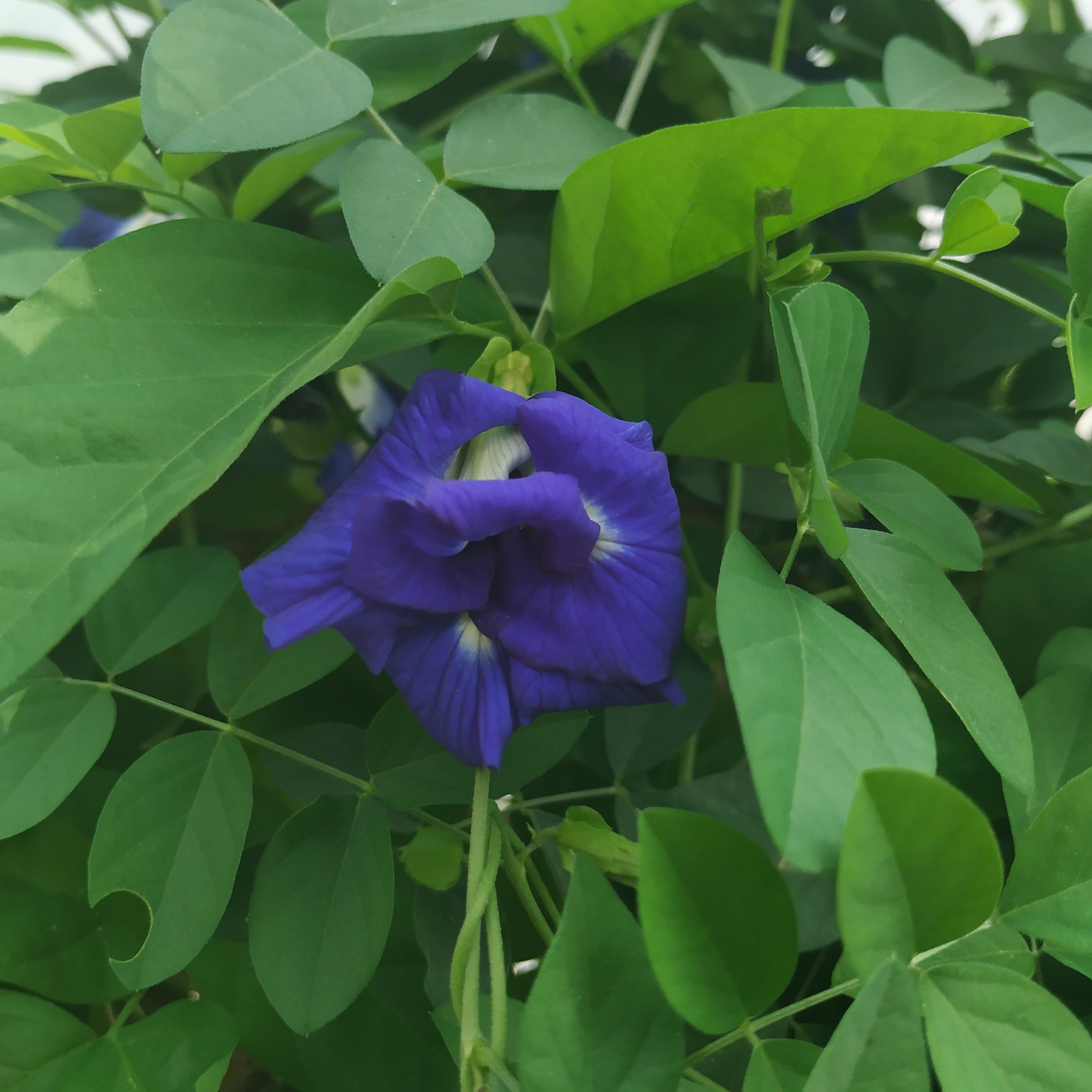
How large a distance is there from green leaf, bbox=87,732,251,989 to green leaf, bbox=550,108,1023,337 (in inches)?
10.3

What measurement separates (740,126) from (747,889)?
25 centimetres

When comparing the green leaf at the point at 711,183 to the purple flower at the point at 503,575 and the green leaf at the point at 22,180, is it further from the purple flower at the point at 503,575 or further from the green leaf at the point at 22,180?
the green leaf at the point at 22,180

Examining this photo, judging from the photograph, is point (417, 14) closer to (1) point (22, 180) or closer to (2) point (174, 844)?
(1) point (22, 180)

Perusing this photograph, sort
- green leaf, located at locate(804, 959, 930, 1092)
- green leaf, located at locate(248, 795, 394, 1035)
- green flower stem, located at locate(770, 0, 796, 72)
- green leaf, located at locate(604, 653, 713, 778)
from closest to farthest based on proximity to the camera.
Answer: green leaf, located at locate(804, 959, 930, 1092) → green leaf, located at locate(248, 795, 394, 1035) → green leaf, located at locate(604, 653, 713, 778) → green flower stem, located at locate(770, 0, 796, 72)

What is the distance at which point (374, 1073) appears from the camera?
379 mm

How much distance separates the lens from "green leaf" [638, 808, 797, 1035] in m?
0.24

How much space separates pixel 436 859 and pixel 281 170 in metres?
0.32

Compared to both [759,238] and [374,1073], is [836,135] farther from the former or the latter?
[374,1073]

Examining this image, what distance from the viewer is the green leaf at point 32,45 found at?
62 centimetres

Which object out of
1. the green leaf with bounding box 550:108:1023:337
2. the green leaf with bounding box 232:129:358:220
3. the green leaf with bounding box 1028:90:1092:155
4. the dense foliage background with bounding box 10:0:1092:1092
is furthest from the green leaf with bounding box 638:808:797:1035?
the green leaf with bounding box 1028:90:1092:155

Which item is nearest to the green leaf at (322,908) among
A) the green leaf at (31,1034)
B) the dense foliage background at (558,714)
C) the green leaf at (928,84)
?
the dense foliage background at (558,714)

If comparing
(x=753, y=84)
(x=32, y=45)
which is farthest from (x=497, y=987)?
(x=32, y=45)

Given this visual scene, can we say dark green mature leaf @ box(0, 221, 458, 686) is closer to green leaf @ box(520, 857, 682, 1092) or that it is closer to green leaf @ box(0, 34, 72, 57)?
green leaf @ box(520, 857, 682, 1092)

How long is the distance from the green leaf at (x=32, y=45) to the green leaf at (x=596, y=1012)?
0.70 m
